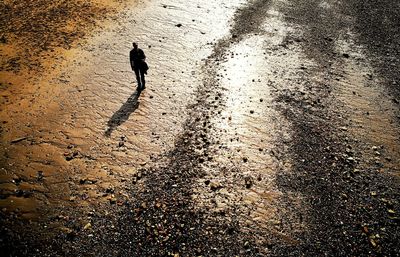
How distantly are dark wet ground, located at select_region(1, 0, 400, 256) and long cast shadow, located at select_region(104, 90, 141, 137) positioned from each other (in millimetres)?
67

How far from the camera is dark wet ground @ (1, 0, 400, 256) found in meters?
7.32

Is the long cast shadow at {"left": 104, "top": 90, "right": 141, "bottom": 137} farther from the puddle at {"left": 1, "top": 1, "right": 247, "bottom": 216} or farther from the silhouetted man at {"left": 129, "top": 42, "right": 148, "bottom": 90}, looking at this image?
the silhouetted man at {"left": 129, "top": 42, "right": 148, "bottom": 90}

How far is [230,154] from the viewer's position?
9.72 meters

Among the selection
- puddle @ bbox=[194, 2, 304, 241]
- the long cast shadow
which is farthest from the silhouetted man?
puddle @ bbox=[194, 2, 304, 241]

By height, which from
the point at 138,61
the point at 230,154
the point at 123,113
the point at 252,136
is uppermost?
the point at 138,61

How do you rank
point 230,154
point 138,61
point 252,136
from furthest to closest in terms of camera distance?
point 138,61 < point 252,136 < point 230,154

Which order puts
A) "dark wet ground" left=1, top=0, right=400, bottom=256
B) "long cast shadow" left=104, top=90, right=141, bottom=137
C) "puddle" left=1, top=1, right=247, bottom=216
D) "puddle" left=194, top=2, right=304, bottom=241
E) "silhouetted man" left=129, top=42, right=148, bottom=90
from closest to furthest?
1. "dark wet ground" left=1, top=0, right=400, bottom=256
2. "puddle" left=194, top=2, right=304, bottom=241
3. "puddle" left=1, top=1, right=247, bottom=216
4. "long cast shadow" left=104, top=90, right=141, bottom=137
5. "silhouetted man" left=129, top=42, right=148, bottom=90

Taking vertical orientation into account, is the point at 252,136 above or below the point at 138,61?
below

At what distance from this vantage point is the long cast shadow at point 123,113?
10580 millimetres

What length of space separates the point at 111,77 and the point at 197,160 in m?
6.90

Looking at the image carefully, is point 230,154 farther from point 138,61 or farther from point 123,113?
point 138,61

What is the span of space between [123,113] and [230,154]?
16.4 feet

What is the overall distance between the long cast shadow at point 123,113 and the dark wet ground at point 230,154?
67 mm

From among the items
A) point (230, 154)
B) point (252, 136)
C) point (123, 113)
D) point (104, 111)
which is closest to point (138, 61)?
point (123, 113)
